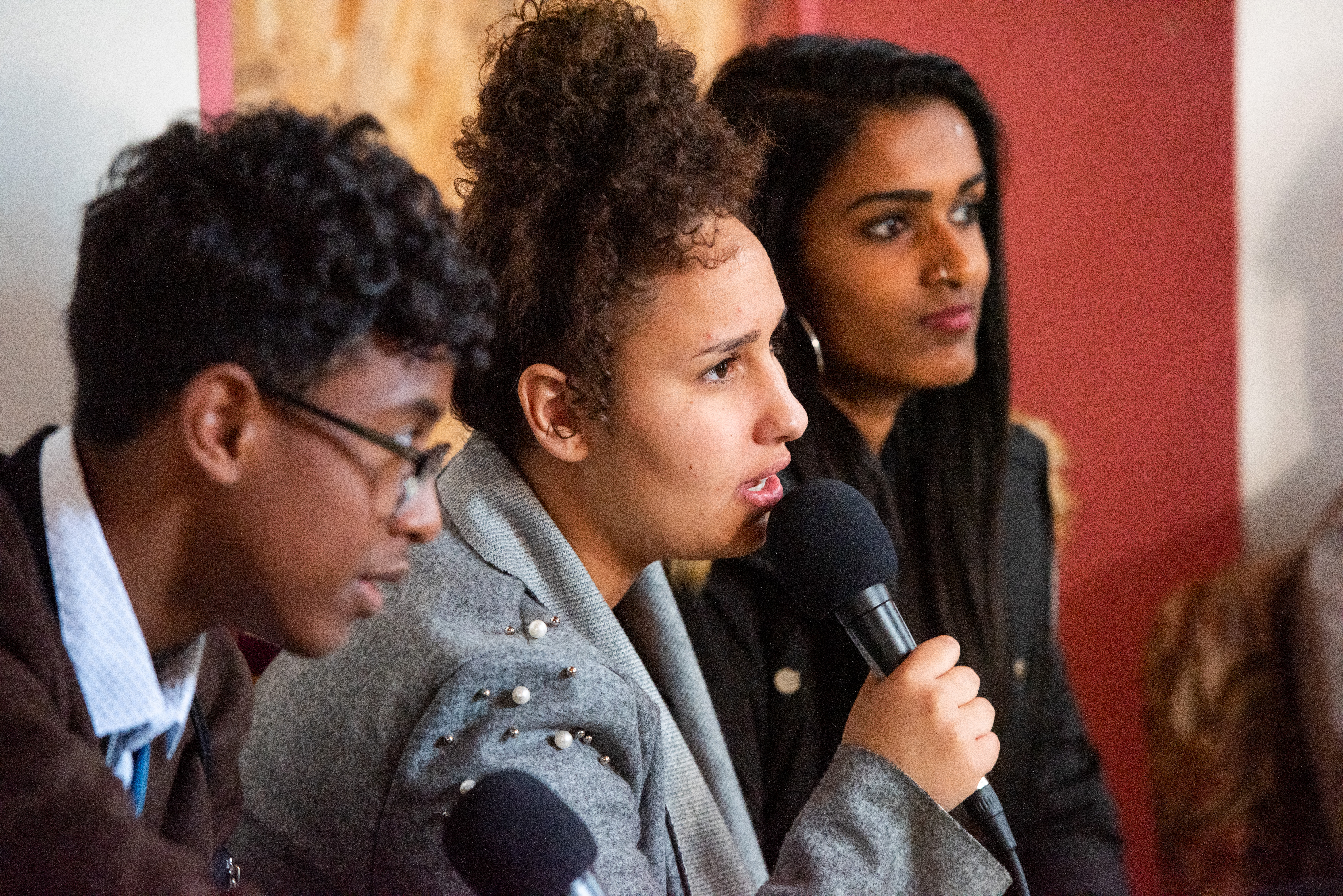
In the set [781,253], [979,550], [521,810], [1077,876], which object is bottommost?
[1077,876]

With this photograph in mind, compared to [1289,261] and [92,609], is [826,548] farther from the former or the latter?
[1289,261]

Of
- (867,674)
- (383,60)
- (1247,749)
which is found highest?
(383,60)

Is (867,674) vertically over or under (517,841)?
under

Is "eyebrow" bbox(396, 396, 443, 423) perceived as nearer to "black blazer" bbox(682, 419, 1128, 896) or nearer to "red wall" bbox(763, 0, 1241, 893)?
"black blazer" bbox(682, 419, 1128, 896)

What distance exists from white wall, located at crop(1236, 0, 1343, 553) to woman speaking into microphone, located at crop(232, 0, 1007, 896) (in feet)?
5.48

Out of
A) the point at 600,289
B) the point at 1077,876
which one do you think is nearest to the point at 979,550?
the point at 1077,876

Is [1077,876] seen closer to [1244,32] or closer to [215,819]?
[215,819]

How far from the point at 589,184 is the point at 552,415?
0.64 ft

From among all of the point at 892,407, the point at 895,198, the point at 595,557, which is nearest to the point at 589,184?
the point at 595,557

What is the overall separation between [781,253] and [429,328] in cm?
81

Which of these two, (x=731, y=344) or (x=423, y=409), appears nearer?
(x=423, y=409)

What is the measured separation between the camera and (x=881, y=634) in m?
0.99

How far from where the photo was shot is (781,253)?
1.52 metres

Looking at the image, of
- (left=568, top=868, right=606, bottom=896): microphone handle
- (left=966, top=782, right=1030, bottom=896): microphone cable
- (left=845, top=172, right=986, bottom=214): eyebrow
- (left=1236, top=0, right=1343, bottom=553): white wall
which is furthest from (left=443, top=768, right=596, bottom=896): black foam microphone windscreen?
(left=1236, top=0, right=1343, bottom=553): white wall
